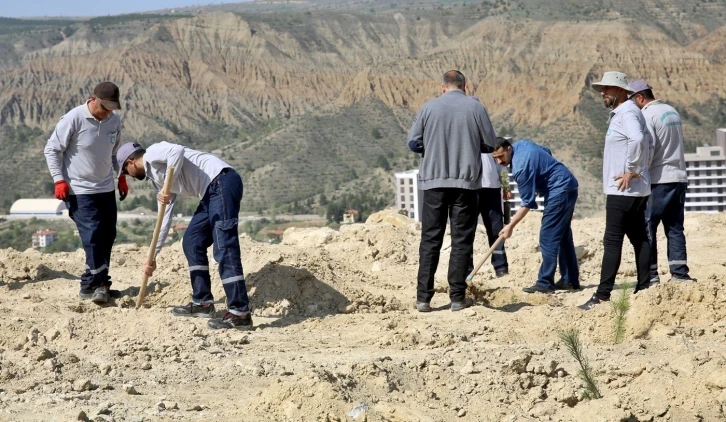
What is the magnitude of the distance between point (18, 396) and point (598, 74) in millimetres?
90570

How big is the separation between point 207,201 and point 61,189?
4.70ft

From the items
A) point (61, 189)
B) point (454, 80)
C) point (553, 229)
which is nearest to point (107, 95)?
point (61, 189)

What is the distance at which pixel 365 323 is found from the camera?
25.2 ft

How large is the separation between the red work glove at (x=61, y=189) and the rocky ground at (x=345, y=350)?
87 centimetres

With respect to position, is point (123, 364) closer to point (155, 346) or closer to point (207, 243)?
point (155, 346)

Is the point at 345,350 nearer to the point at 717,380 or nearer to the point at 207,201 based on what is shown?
the point at 207,201

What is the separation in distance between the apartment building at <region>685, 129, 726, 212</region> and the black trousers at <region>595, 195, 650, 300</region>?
5230cm

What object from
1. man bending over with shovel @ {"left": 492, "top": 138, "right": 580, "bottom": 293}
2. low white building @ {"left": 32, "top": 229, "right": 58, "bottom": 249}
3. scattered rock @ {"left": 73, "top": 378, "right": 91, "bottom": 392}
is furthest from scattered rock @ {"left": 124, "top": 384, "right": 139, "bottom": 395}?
low white building @ {"left": 32, "top": 229, "right": 58, "bottom": 249}

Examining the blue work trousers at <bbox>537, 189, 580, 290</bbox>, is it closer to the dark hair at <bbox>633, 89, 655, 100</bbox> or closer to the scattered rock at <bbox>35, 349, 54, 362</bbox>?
the dark hair at <bbox>633, 89, 655, 100</bbox>

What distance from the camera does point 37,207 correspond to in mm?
66188

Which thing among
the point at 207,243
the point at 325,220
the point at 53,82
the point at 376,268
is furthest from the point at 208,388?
the point at 53,82

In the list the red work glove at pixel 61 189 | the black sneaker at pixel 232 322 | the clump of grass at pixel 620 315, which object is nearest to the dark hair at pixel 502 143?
the clump of grass at pixel 620 315

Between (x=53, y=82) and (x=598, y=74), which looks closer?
(x=598, y=74)

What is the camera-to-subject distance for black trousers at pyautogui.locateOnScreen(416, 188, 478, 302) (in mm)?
7684
